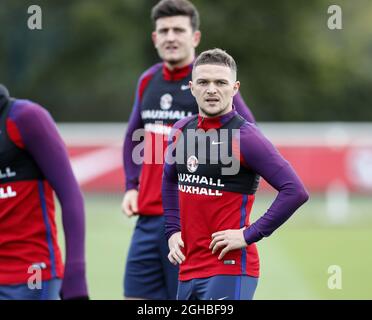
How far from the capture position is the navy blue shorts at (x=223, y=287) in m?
5.41

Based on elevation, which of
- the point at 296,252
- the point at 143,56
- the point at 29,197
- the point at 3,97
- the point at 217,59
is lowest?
the point at 296,252

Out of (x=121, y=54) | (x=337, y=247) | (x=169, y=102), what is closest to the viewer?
(x=169, y=102)

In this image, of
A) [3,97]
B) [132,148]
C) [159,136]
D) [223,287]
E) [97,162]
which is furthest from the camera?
[97,162]

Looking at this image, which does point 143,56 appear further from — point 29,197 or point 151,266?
→ point 29,197

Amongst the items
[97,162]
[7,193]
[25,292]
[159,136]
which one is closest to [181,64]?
[159,136]

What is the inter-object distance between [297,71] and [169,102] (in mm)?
29871

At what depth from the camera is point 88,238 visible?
15.1 meters

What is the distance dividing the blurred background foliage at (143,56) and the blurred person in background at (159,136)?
88.8ft

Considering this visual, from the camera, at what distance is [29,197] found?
5332 millimetres

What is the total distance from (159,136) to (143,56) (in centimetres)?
2808

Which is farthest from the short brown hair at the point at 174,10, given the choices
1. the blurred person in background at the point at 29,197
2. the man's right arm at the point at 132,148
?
the blurred person in background at the point at 29,197

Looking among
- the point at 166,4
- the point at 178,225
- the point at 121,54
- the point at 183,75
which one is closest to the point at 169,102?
the point at 183,75

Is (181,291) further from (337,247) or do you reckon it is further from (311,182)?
(311,182)

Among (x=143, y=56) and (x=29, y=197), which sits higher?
(x=143, y=56)
